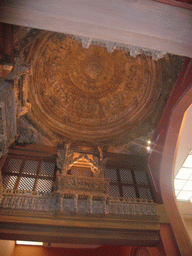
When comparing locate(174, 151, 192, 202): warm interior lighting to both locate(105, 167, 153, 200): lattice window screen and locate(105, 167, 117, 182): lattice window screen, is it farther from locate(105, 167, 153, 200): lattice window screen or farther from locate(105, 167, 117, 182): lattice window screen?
locate(105, 167, 117, 182): lattice window screen

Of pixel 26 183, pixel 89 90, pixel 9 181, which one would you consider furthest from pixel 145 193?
pixel 89 90

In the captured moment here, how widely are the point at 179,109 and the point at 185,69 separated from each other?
1590 millimetres

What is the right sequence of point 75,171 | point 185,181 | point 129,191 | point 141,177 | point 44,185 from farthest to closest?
point 185,181, point 141,177, point 75,171, point 129,191, point 44,185

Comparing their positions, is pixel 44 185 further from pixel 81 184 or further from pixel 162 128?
pixel 162 128

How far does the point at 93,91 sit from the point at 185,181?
291 inches

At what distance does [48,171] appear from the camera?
887 cm

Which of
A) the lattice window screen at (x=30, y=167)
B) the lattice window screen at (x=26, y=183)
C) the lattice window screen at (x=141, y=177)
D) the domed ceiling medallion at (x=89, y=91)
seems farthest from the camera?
the domed ceiling medallion at (x=89, y=91)

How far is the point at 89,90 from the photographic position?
1258 centimetres

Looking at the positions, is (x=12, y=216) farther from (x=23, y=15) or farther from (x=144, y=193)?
(x=23, y=15)

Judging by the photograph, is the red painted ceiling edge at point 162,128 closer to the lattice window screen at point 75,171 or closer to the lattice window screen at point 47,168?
the lattice window screen at point 75,171

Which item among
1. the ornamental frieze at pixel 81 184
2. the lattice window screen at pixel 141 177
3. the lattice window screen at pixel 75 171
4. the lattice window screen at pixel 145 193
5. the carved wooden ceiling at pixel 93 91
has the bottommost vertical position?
the ornamental frieze at pixel 81 184

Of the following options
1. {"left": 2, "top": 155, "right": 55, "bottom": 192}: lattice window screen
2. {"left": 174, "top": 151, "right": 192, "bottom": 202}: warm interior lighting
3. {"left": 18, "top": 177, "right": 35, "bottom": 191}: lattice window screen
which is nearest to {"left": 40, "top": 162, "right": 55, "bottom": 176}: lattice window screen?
{"left": 2, "top": 155, "right": 55, "bottom": 192}: lattice window screen

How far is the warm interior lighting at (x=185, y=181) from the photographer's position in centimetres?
996

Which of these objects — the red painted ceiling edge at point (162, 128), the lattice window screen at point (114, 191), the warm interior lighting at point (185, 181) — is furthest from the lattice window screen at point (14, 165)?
the warm interior lighting at point (185, 181)
